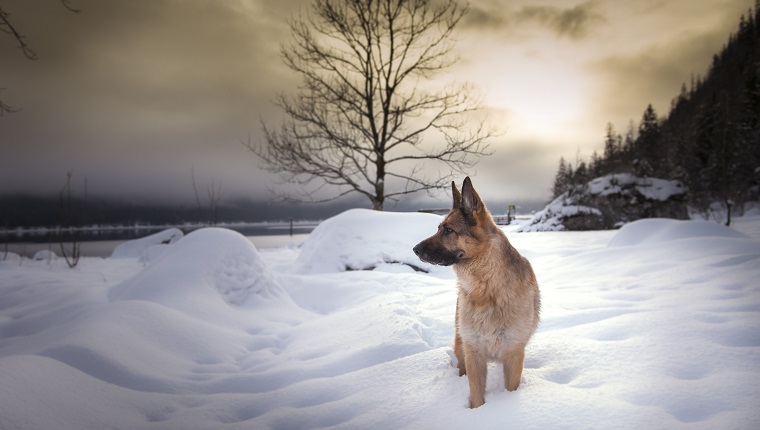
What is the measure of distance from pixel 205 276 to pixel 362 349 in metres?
3.40

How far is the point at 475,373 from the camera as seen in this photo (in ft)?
7.34

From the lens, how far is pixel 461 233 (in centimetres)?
231

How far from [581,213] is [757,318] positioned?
18.6 metres

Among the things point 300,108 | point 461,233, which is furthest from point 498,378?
point 300,108

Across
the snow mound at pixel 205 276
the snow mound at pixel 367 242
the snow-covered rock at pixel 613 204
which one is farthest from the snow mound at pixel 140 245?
the snow-covered rock at pixel 613 204

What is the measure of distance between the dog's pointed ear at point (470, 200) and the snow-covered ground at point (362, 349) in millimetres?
1289

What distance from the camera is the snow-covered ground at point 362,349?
83.2 inches

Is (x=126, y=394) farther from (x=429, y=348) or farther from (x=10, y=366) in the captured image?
(x=429, y=348)

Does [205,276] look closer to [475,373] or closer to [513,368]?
[475,373]

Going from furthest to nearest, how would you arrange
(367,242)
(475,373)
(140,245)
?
(140,245) < (367,242) < (475,373)

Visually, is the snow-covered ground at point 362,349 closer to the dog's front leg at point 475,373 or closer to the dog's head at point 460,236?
the dog's front leg at point 475,373

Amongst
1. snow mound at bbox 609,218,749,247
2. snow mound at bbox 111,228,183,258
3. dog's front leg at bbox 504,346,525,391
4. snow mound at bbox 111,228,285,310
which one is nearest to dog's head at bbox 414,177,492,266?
dog's front leg at bbox 504,346,525,391

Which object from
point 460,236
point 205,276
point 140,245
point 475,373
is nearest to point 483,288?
point 460,236

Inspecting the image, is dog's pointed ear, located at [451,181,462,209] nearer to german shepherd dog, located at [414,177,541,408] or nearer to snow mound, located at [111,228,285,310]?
german shepherd dog, located at [414,177,541,408]
